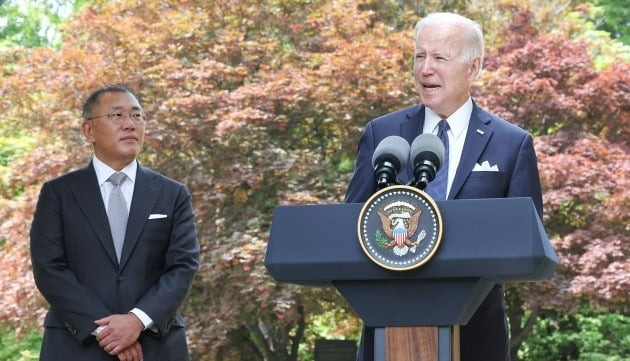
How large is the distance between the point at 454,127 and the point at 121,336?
5.15ft

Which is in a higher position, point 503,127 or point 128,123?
Result: point 503,127

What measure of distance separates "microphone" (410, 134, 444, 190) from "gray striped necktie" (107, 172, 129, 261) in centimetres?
189

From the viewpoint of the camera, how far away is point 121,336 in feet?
13.1

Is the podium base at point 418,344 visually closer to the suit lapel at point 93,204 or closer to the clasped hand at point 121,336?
the clasped hand at point 121,336

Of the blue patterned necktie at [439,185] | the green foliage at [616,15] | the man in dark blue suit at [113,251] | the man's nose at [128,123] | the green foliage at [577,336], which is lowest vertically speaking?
the green foliage at [577,336]

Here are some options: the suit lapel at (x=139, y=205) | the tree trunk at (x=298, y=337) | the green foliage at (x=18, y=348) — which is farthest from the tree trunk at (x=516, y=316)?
the suit lapel at (x=139, y=205)

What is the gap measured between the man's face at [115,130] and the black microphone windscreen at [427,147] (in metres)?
1.97

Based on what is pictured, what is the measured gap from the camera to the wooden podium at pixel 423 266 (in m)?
2.42

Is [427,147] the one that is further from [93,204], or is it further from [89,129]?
[89,129]

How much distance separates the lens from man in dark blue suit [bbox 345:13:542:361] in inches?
118

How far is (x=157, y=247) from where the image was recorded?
168 inches

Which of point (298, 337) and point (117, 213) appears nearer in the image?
point (117, 213)

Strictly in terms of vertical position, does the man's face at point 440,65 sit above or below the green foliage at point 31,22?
above

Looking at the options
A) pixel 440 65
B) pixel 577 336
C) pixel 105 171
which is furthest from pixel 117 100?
pixel 577 336
